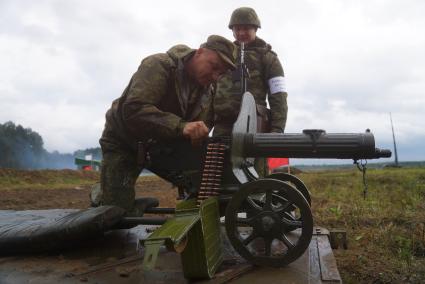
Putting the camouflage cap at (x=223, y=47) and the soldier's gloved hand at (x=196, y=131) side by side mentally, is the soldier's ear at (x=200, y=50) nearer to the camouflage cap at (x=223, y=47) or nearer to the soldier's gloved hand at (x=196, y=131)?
the camouflage cap at (x=223, y=47)

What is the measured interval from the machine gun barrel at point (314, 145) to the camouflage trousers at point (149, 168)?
423 millimetres

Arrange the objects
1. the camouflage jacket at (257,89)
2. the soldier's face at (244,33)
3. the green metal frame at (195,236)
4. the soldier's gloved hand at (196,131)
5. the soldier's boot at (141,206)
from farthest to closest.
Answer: the soldier's face at (244,33), the camouflage jacket at (257,89), the soldier's boot at (141,206), the soldier's gloved hand at (196,131), the green metal frame at (195,236)

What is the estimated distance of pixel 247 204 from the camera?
312cm

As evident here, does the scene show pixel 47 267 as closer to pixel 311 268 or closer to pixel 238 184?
pixel 238 184

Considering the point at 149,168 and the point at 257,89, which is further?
the point at 257,89

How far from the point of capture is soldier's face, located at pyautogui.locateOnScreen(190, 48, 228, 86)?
13.1ft

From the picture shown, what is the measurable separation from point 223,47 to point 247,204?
1427 millimetres

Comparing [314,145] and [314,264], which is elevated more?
[314,145]

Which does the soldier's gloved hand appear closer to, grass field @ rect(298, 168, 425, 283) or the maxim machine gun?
the maxim machine gun

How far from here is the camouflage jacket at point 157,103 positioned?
147 inches

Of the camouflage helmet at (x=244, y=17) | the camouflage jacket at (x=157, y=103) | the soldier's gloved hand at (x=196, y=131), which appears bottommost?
the soldier's gloved hand at (x=196, y=131)

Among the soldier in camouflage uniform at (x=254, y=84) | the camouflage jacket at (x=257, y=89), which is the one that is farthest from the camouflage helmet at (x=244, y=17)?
the camouflage jacket at (x=257, y=89)

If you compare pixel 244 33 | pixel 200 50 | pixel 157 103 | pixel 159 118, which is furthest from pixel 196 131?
pixel 244 33

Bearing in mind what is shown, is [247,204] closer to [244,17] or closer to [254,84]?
[254,84]
